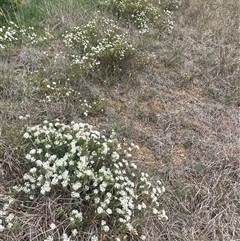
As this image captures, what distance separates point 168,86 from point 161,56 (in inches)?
27.2

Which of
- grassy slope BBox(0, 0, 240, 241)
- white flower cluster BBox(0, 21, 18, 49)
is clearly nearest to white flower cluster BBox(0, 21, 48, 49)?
white flower cluster BBox(0, 21, 18, 49)

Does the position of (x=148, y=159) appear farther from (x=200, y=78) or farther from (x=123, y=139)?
(x=200, y=78)

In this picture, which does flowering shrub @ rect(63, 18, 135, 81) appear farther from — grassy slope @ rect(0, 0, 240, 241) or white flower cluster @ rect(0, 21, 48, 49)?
white flower cluster @ rect(0, 21, 48, 49)

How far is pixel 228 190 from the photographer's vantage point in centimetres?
320

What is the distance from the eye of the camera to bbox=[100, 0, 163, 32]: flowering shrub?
Answer: 5.51 meters

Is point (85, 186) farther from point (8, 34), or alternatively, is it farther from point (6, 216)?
point (8, 34)

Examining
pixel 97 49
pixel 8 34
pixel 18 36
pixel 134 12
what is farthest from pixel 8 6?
pixel 134 12

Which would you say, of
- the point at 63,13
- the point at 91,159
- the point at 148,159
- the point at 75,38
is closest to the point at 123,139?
the point at 148,159

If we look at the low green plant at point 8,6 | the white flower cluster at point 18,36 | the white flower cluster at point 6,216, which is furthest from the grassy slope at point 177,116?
the low green plant at point 8,6

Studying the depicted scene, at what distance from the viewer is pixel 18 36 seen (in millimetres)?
4457

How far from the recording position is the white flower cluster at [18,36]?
427cm

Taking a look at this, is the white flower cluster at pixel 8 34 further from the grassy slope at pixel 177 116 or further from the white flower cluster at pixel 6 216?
the white flower cluster at pixel 6 216

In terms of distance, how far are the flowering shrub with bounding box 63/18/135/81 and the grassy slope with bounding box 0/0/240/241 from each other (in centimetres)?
23

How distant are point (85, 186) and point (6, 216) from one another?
609 millimetres
